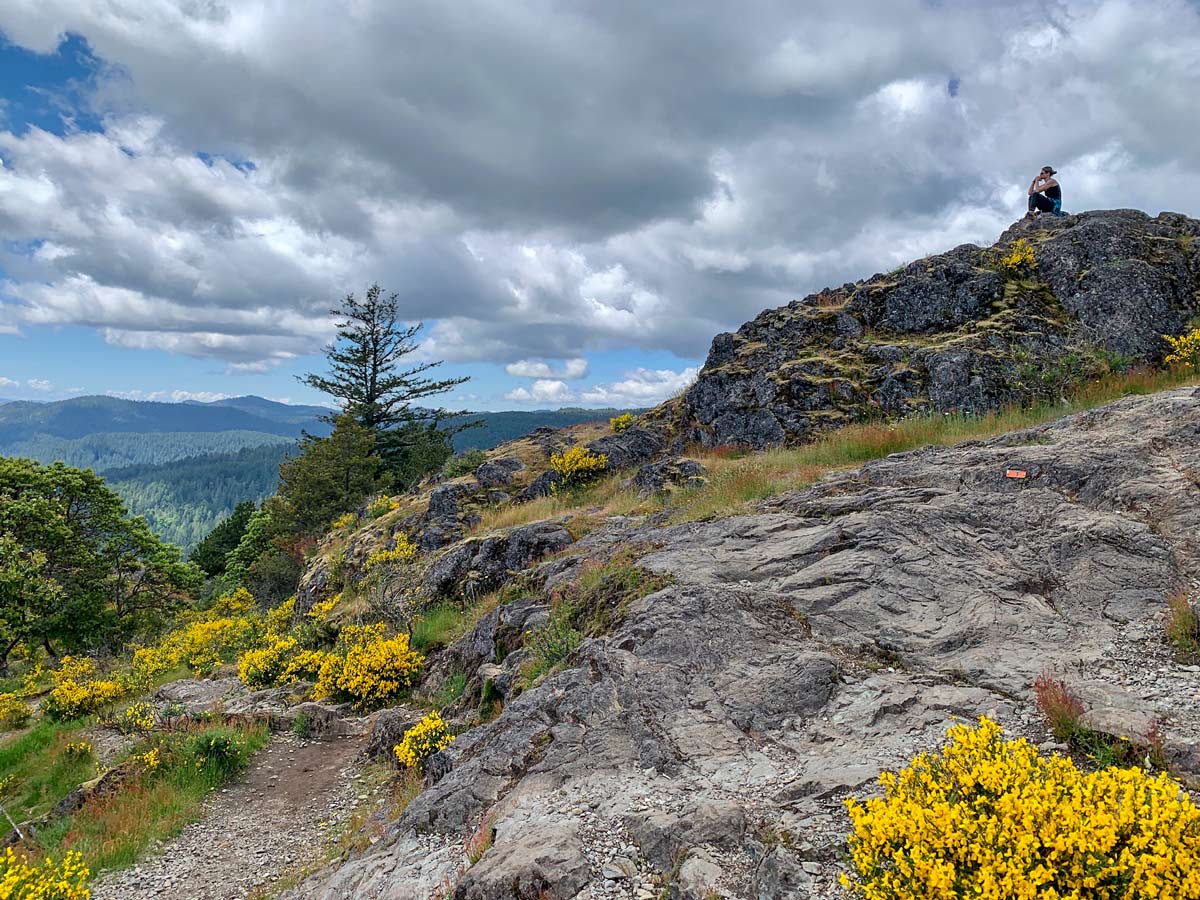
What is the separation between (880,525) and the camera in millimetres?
8117

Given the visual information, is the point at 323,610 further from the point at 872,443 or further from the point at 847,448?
the point at 872,443

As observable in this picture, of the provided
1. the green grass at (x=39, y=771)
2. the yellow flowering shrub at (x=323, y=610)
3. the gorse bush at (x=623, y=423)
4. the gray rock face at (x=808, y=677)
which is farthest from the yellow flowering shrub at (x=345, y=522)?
the gray rock face at (x=808, y=677)

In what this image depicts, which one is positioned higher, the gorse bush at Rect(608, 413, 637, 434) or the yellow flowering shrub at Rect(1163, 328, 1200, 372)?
the yellow flowering shrub at Rect(1163, 328, 1200, 372)

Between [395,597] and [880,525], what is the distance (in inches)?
480

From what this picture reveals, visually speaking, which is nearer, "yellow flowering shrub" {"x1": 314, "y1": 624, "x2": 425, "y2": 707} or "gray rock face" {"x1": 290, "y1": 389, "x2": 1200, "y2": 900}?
"gray rock face" {"x1": 290, "y1": 389, "x2": 1200, "y2": 900}

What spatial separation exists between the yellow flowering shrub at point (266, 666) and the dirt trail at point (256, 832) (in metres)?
5.43

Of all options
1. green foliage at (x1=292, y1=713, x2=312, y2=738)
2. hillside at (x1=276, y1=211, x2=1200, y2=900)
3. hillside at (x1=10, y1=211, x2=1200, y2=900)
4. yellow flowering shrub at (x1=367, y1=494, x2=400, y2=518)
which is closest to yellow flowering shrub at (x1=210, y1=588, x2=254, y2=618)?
yellow flowering shrub at (x1=367, y1=494, x2=400, y2=518)

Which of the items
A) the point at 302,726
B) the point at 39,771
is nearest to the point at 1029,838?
the point at 302,726

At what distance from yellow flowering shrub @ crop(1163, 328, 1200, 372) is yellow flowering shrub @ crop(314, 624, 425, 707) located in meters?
17.4

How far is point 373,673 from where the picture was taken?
12.2 m

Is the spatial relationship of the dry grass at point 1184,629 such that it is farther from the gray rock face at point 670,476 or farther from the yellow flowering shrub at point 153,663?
the yellow flowering shrub at point 153,663

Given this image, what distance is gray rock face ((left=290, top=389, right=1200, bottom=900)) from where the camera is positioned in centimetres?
438

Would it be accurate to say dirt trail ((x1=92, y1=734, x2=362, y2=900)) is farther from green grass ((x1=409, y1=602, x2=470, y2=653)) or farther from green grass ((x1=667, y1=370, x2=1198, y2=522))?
green grass ((x1=667, y1=370, x2=1198, y2=522))

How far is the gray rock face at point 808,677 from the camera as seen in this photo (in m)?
4.38
